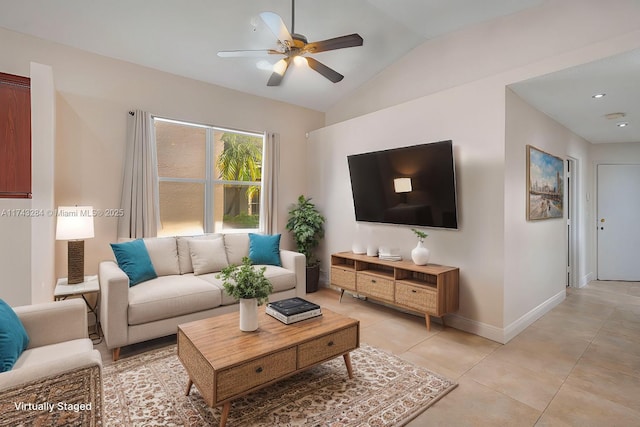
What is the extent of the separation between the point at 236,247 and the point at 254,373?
93.7 inches

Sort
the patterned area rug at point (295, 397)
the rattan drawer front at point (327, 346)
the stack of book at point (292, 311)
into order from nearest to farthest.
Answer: the patterned area rug at point (295, 397) < the rattan drawer front at point (327, 346) < the stack of book at point (292, 311)

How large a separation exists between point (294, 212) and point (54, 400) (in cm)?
396

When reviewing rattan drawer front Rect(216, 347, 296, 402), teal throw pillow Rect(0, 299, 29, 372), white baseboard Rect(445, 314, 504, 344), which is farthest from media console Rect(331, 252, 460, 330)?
teal throw pillow Rect(0, 299, 29, 372)

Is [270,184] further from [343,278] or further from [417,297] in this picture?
[417,297]

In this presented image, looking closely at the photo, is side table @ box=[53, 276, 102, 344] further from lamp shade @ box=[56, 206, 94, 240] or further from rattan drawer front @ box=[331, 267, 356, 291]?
rattan drawer front @ box=[331, 267, 356, 291]

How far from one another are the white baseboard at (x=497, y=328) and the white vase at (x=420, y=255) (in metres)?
0.66

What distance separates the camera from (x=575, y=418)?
1962mm

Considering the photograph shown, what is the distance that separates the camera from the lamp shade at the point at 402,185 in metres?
3.70

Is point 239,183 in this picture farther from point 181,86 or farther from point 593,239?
point 593,239

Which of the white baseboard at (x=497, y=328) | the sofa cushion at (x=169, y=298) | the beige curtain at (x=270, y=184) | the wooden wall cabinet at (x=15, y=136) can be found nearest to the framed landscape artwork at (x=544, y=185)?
the white baseboard at (x=497, y=328)

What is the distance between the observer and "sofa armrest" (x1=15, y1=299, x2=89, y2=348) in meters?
1.92

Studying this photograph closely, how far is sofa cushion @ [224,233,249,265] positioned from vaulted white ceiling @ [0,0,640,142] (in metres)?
2.13

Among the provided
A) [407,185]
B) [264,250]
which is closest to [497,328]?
[407,185]

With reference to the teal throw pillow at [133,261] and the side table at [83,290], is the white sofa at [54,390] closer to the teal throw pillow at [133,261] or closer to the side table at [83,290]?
the side table at [83,290]
